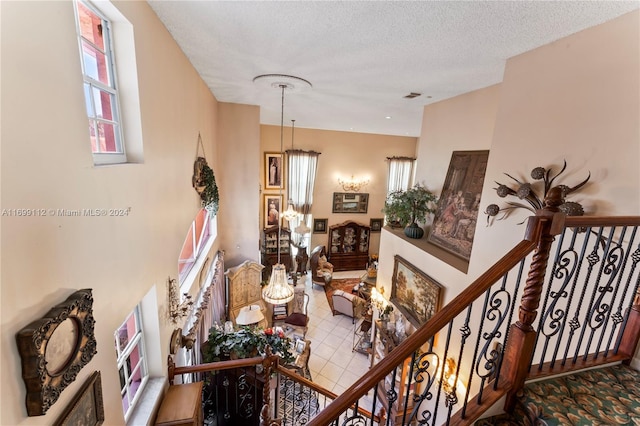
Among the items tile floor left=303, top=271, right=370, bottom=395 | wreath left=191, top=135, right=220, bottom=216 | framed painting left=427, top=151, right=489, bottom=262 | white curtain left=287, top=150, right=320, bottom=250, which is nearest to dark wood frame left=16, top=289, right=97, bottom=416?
wreath left=191, top=135, right=220, bottom=216

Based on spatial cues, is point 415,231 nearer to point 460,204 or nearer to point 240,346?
point 460,204

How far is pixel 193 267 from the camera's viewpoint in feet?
13.0

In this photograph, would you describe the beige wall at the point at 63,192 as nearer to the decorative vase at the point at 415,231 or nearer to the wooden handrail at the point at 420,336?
the wooden handrail at the point at 420,336

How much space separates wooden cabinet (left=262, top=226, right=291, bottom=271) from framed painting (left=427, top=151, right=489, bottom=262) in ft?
17.6

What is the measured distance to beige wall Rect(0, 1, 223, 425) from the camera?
0.97m

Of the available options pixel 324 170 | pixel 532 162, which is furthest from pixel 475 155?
pixel 324 170

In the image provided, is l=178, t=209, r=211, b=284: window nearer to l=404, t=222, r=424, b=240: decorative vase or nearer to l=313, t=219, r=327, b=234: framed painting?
l=404, t=222, r=424, b=240: decorative vase

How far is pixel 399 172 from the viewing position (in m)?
9.66

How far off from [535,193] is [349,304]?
5371 mm

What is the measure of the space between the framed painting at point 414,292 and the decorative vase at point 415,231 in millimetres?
431

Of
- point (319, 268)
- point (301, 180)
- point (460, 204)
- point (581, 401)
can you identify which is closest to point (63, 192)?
point (581, 401)

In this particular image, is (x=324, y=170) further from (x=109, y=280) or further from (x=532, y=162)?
(x=109, y=280)

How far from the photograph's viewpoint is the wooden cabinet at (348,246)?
9484 mm

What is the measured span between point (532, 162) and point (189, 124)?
11.8ft
